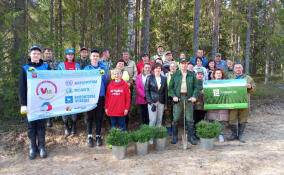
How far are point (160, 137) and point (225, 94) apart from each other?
7.73 ft

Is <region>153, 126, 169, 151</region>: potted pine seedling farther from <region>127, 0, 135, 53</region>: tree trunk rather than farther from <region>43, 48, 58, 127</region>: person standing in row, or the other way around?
<region>127, 0, 135, 53</region>: tree trunk

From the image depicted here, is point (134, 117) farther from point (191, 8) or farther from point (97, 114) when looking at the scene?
point (191, 8)

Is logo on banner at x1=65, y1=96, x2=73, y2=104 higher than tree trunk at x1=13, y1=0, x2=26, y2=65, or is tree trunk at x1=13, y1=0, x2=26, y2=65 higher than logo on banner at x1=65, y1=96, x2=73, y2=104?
tree trunk at x1=13, y1=0, x2=26, y2=65

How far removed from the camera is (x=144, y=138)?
5012mm

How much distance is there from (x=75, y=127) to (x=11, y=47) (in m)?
3.78

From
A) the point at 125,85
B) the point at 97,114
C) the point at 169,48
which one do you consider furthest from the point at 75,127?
the point at 169,48

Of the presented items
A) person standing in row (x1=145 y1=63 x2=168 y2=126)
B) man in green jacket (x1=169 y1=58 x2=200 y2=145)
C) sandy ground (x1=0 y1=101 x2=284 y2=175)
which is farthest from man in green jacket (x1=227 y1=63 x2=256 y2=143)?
person standing in row (x1=145 y1=63 x2=168 y2=126)

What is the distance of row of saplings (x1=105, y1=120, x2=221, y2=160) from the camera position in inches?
189

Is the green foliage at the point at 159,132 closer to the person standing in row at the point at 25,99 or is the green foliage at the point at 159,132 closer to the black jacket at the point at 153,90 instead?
the black jacket at the point at 153,90

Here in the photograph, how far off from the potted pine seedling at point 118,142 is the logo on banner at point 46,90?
5.74ft

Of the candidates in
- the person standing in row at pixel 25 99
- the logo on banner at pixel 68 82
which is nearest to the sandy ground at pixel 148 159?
the person standing in row at pixel 25 99

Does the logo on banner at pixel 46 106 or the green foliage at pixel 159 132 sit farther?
the green foliage at pixel 159 132

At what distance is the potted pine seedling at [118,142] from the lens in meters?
4.78

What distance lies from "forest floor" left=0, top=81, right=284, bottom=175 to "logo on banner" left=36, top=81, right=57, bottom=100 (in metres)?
1.43
